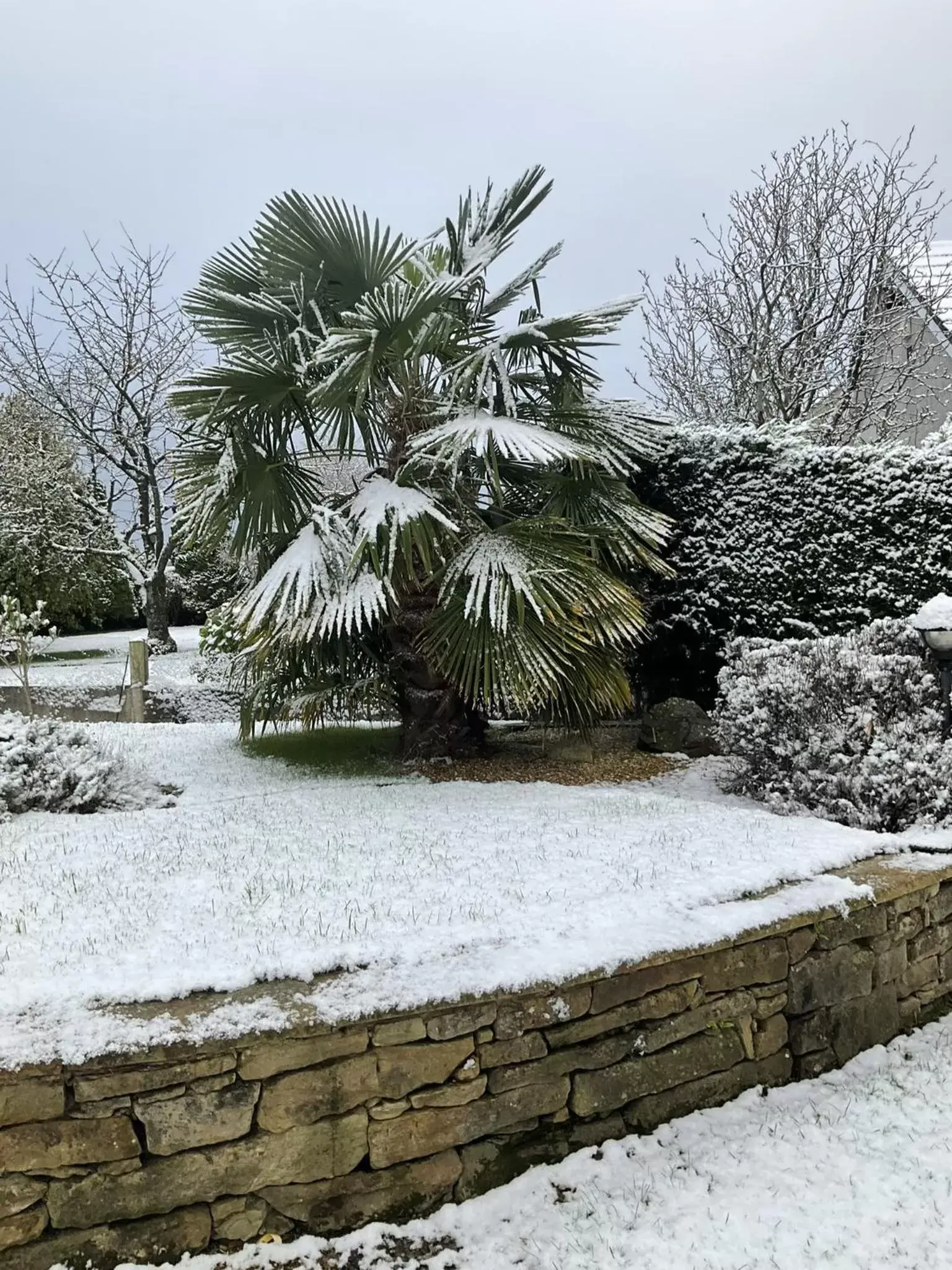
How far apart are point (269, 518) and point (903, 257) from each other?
862 centimetres

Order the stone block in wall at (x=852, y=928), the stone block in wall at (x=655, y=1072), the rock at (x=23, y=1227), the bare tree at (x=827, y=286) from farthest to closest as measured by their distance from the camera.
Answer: the bare tree at (x=827, y=286) < the stone block in wall at (x=852, y=928) < the stone block in wall at (x=655, y=1072) < the rock at (x=23, y=1227)

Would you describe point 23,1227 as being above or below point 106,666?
below

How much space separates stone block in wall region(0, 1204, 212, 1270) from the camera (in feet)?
6.41

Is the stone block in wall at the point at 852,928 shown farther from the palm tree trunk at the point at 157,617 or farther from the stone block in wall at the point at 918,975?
the palm tree trunk at the point at 157,617

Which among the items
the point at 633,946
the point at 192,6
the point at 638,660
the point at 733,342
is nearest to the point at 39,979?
the point at 633,946

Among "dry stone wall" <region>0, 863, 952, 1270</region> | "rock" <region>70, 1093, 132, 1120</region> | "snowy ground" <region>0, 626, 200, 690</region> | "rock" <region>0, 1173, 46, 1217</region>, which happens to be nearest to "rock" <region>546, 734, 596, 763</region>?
"dry stone wall" <region>0, 863, 952, 1270</region>

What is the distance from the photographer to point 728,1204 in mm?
2248

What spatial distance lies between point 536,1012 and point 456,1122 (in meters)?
0.33

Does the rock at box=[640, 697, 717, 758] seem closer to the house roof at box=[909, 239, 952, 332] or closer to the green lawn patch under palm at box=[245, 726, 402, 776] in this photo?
the green lawn patch under palm at box=[245, 726, 402, 776]

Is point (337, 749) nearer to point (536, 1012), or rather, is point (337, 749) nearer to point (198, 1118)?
point (536, 1012)

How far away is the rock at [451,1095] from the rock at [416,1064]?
2 cm

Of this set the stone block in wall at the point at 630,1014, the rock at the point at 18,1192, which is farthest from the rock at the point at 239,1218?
the stone block in wall at the point at 630,1014

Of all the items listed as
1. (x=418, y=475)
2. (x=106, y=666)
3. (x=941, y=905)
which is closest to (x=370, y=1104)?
(x=941, y=905)

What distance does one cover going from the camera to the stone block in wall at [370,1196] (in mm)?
2117
